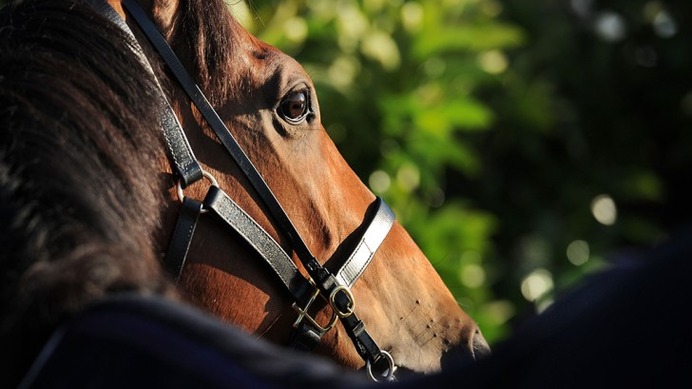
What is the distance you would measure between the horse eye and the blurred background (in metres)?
1.65

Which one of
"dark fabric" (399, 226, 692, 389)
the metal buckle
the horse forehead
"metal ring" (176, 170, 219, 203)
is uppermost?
"dark fabric" (399, 226, 692, 389)

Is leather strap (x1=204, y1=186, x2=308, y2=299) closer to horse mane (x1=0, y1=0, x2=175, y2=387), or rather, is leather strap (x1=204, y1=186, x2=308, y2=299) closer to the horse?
the horse

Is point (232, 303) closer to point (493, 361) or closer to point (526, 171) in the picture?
point (493, 361)

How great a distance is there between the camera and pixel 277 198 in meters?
2.25

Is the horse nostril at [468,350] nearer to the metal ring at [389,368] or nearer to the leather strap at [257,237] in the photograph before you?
the metal ring at [389,368]

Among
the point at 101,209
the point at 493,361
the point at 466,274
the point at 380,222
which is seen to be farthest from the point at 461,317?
the point at 466,274

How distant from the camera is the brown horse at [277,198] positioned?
2172mm

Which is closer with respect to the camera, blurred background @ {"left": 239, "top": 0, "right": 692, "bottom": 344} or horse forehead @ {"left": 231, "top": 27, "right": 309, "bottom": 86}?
horse forehead @ {"left": 231, "top": 27, "right": 309, "bottom": 86}

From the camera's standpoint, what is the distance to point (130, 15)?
2188mm

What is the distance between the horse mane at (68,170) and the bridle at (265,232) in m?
0.09

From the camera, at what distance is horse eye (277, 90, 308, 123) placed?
2318 millimetres

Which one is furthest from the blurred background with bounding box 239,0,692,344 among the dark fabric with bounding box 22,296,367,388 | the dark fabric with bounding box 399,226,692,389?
the dark fabric with bounding box 399,226,692,389

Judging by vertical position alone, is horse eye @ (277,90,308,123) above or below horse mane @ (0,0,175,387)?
Answer: below

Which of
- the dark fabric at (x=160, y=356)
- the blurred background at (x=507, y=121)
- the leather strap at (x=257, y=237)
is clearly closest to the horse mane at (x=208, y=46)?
the leather strap at (x=257, y=237)
